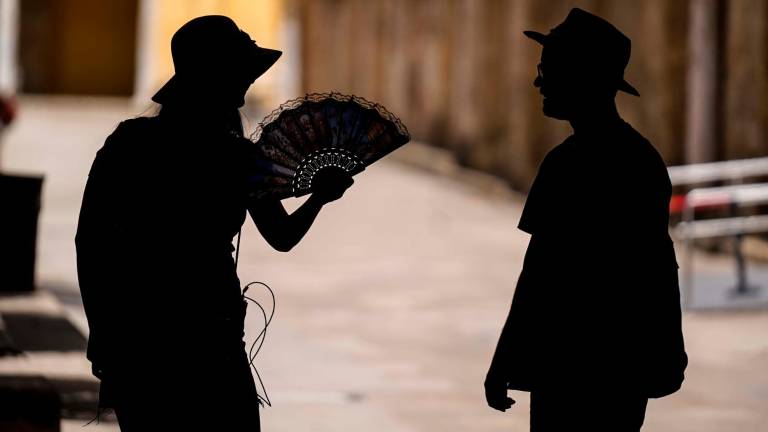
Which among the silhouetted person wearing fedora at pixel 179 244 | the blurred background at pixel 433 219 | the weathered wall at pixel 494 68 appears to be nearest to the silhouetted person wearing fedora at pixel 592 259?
the silhouetted person wearing fedora at pixel 179 244

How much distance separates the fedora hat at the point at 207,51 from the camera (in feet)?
14.1

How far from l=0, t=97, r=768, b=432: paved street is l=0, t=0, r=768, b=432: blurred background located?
0.10ft

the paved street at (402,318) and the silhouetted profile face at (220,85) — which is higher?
the silhouetted profile face at (220,85)

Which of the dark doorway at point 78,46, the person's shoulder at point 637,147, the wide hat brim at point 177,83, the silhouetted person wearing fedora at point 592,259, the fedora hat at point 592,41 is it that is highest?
the fedora hat at point 592,41

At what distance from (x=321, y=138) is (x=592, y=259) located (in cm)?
76

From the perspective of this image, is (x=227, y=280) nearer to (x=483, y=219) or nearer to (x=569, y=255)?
(x=569, y=255)

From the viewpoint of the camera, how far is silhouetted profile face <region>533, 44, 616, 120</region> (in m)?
4.32

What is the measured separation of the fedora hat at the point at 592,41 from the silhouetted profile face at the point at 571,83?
0.05ft

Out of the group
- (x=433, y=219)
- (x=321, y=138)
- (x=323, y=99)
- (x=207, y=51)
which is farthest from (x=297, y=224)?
Answer: (x=433, y=219)

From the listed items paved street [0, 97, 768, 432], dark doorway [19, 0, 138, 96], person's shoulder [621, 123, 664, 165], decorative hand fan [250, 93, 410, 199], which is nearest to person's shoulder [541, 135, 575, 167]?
person's shoulder [621, 123, 664, 165]

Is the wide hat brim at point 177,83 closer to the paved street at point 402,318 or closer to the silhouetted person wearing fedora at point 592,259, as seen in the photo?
the paved street at point 402,318

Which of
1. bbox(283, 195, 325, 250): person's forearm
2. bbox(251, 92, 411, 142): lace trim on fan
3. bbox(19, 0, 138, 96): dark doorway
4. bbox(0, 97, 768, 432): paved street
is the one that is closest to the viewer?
bbox(283, 195, 325, 250): person's forearm

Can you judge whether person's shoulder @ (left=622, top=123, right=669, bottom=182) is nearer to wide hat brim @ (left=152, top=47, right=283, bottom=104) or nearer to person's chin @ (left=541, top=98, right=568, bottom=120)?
person's chin @ (left=541, top=98, right=568, bottom=120)

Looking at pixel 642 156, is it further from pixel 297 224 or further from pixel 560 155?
pixel 297 224
